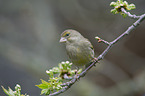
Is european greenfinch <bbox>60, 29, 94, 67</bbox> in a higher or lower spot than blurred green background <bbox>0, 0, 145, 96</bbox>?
lower

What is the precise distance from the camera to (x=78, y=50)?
452 cm

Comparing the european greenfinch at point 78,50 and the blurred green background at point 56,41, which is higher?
the blurred green background at point 56,41

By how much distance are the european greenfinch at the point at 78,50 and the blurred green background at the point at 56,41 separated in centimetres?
336

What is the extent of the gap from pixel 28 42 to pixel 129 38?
435cm

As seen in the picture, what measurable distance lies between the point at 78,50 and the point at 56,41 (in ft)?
17.3

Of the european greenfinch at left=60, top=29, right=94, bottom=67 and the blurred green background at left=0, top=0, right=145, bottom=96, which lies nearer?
the european greenfinch at left=60, top=29, right=94, bottom=67

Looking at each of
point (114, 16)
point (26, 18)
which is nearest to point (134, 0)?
point (114, 16)

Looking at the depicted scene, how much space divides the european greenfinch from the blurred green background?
3.36m

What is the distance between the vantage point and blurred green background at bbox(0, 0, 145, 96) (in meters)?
8.45

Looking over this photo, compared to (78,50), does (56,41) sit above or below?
above

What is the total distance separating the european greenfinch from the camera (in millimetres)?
4434

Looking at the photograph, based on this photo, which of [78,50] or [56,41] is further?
[56,41]

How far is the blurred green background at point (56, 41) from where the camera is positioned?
8.45 meters

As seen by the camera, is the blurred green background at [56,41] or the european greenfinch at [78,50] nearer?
the european greenfinch at [78,50]
